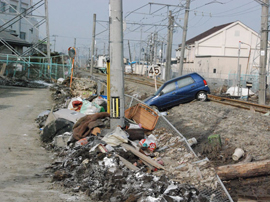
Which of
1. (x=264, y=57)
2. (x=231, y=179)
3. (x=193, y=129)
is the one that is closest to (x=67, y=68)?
(x=264, y=57)

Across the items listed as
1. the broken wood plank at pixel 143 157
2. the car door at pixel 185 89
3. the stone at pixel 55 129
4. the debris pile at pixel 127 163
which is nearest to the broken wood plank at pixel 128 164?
the debris pile at pixel 127 163

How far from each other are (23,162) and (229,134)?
5.72 metres

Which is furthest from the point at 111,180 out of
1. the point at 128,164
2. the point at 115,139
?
the point at 115,139

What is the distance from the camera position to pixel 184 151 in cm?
786

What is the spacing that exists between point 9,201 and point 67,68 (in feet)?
114

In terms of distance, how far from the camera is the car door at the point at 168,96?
17.8 m

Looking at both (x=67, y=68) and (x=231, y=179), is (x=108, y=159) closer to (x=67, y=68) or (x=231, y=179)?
(x=231, y=179)

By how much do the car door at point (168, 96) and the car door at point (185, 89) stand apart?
22 centimetres

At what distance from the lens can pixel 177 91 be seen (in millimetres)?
18000

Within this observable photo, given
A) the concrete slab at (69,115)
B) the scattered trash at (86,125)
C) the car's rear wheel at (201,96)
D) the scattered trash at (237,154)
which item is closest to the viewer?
the scattered trash at (237,154)

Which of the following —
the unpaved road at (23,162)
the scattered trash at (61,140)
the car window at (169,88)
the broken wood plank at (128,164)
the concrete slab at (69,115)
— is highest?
the car window at (169,88)

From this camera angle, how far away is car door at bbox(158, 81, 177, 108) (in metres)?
17.8

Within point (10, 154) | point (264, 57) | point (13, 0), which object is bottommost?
point (10, 154)

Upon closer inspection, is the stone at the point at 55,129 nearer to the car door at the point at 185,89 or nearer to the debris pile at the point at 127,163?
the debris pile at the point at 127,163
